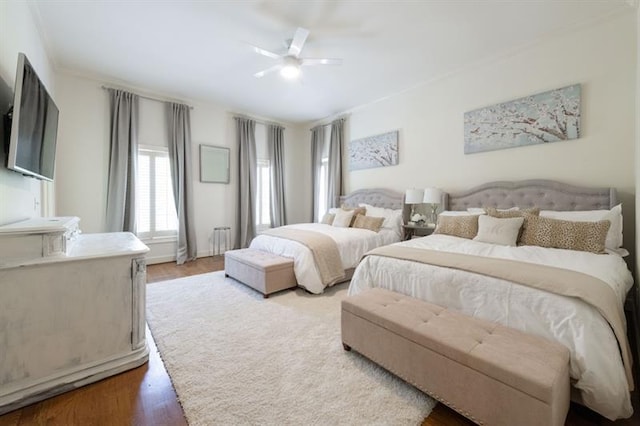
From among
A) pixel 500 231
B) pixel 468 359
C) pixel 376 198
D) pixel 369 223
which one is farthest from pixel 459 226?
pixel 468 359

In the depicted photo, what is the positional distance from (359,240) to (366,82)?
2582mm

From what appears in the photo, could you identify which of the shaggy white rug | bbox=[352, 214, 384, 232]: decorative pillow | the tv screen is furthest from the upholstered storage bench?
the tv screen

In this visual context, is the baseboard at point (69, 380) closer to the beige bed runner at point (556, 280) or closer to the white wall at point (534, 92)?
the beige bed runner at point (556, 280)

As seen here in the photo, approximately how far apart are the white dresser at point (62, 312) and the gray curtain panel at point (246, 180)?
12.1 ft

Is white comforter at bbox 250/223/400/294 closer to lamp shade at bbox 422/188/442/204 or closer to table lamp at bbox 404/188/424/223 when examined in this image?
table lamp at bbox 404/188/424/223

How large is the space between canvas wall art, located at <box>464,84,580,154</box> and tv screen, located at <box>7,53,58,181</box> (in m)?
4.56

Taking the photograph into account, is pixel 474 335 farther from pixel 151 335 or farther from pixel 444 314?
pixel 151 335

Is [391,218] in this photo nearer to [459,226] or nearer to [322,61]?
[459,226]

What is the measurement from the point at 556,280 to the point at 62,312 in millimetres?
3037

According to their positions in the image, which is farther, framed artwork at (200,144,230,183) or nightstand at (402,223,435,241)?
framed artwork at (200,144,230,183)

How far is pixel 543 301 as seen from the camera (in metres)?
1.53

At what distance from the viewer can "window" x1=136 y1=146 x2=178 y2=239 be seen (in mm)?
4621

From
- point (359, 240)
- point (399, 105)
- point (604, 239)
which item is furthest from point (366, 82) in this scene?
point (604, 239)

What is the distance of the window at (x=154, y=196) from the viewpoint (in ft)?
15.2
